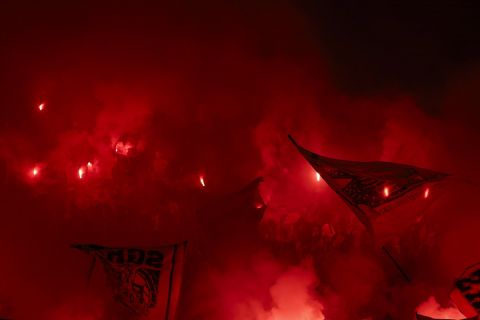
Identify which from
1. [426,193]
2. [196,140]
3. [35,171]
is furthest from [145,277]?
[35,171]

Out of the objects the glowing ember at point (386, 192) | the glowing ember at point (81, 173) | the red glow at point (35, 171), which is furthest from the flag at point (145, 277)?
the red glow at point (35, 171)

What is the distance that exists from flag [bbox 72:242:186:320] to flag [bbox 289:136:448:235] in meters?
1.82

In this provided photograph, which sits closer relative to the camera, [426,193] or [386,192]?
[386,192]

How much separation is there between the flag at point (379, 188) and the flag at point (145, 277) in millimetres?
1822

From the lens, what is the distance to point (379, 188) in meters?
5.03

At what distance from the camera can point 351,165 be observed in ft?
17.7

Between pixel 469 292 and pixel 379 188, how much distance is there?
130cm

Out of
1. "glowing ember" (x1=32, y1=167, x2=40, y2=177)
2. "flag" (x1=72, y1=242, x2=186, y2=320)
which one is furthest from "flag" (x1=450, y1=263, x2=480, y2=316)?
"glowing ember" (x1=32, y1=167, x2=40, y2=177)

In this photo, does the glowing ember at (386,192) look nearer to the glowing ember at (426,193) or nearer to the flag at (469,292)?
the glowing ember at (426,193)

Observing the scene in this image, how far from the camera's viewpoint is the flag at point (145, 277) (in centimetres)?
465

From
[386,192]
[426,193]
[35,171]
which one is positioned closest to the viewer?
[386,192]

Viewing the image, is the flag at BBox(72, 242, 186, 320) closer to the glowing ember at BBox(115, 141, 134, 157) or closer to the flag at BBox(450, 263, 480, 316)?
the flag at BBox(450, 263, 480, 316)

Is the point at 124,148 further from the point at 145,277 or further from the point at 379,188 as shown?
the point at 379,188

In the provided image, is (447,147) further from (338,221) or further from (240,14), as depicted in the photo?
(240,14)
